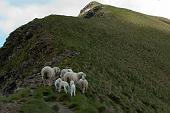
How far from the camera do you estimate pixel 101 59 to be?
53.2 metres

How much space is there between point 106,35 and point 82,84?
35851 millimetres

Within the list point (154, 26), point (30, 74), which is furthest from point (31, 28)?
point (154, 26)

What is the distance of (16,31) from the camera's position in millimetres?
71688

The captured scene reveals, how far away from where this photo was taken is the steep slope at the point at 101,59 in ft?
145

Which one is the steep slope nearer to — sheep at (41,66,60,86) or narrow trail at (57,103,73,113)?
sheep at (41,66,60,86)

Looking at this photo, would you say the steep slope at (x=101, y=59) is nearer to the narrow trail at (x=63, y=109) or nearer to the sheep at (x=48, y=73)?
the sheep at (x=48, y=73)

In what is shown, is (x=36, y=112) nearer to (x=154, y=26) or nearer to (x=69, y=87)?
(x=69, y=87)

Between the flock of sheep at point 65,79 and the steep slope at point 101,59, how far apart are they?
4.55 ft

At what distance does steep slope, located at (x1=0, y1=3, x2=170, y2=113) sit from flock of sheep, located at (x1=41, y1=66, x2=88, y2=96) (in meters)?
1.39

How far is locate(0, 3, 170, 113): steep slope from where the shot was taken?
44219 mm

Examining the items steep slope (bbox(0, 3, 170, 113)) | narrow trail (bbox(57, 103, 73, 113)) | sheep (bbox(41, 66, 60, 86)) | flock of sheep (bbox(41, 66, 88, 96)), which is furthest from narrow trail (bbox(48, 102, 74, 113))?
steep slope (bbox(0, 3, 170, 113))

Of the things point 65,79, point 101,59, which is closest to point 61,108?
point 65,79

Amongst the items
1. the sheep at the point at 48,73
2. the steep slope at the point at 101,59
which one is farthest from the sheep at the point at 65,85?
the steep slope at the point at 101,59

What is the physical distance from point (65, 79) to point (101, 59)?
17.0 meters
